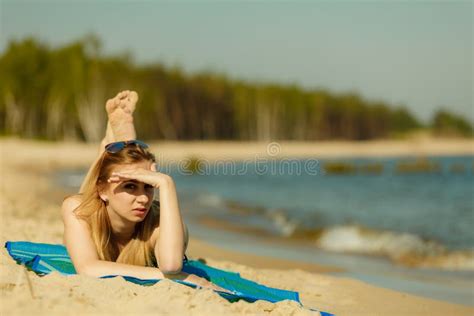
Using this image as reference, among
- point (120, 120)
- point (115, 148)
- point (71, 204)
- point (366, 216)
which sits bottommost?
point (366, 216)

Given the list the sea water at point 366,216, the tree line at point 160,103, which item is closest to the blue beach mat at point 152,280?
the sea water at point 366,216

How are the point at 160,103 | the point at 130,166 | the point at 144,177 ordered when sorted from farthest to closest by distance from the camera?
the point at 160,103
the point at 130,166
the point at 144,177

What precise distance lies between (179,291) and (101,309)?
528 millimetres

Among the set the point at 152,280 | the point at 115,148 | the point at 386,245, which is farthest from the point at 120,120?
the point at 386,245

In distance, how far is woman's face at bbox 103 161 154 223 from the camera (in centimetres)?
390

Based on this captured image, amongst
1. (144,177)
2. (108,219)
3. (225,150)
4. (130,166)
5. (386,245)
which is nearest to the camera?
(144,177)

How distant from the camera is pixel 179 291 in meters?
3.71

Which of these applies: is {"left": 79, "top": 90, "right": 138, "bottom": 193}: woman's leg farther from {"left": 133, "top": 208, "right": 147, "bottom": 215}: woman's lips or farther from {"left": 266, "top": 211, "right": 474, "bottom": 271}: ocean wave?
{"left": 266, "top": 211, "right": 474, "bottom": 271}: ocean wave

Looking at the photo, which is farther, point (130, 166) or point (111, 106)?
point (111, 106)

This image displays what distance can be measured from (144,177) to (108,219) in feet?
1.49

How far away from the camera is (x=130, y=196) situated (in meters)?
3.90

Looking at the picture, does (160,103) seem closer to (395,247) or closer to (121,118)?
(395,247)

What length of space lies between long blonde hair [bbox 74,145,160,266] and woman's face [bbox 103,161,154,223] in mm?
43

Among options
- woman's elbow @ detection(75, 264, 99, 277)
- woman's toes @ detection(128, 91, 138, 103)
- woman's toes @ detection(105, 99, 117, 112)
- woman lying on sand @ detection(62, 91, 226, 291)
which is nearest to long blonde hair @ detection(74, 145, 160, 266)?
woman lying on sand @ detection(62, 91, 226, 291)
